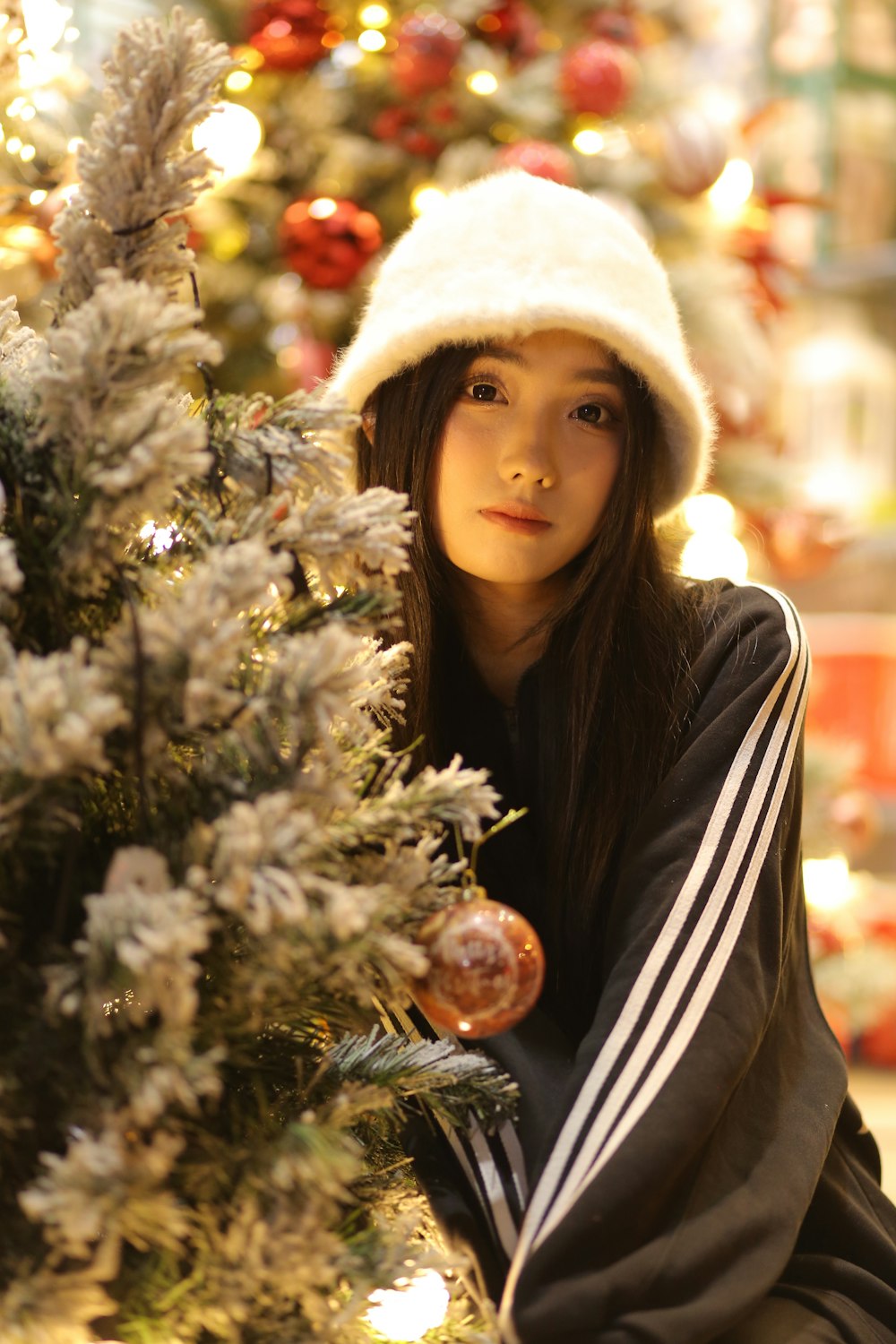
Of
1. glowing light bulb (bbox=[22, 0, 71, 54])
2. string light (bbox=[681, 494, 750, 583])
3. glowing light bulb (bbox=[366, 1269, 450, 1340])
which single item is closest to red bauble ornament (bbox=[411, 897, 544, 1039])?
glowing light bulb (bbox=[366, 1269, 450, 1340])

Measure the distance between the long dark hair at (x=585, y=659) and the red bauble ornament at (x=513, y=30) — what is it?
85 cm

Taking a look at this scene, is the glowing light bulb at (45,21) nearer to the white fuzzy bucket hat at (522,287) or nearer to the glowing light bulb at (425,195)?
the white fuzzy bucket hat at (522,287)

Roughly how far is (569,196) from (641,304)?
9cm

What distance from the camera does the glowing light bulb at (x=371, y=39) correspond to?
1.49 metres

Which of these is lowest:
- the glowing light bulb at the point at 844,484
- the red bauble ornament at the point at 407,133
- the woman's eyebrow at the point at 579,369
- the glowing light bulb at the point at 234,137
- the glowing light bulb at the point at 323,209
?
the woman's eyebrow at the point at 579,369

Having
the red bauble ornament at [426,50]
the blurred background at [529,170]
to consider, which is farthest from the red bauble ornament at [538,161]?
the red bauble ornament at [426,50]

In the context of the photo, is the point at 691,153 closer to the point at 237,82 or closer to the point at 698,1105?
the point at 237,82

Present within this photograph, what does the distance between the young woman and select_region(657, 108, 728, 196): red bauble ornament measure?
2.52 ft

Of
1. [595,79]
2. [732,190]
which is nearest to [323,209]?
[595,79]

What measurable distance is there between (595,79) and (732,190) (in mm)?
293

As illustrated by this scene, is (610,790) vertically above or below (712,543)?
below

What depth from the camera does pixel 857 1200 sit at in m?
0.82

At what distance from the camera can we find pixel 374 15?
1471 millimetres

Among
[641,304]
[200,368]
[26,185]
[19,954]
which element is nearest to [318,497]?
[200,368]
